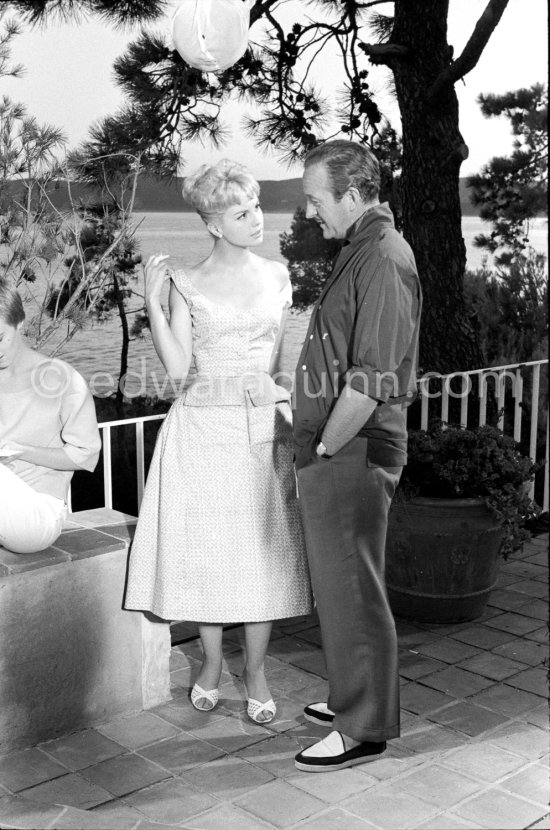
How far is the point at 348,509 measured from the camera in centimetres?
225

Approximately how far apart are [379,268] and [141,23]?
15.7 feet

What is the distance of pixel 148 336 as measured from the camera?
896cm

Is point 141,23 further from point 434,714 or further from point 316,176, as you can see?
point 434,714

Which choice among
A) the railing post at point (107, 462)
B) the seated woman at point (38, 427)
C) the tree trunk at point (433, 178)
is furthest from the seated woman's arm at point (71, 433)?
the tree trunk at point (433, 178)

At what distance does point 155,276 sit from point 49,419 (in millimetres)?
453

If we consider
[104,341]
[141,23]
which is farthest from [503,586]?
[104,341]

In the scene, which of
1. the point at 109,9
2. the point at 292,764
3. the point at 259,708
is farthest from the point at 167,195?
the point at 292,764

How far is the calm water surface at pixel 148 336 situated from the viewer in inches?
281

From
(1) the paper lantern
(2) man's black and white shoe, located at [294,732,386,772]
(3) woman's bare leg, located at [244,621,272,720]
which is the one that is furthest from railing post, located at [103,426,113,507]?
(1) the paper lantern

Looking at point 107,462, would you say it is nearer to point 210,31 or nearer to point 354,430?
point 354,430

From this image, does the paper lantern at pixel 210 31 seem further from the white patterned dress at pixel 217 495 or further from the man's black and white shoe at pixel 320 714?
the man's black and white shoe at pixel 320 714

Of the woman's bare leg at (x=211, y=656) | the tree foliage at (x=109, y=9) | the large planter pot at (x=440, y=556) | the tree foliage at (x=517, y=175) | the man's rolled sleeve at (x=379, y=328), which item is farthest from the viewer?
the tree foliage at (x=517, y=175)

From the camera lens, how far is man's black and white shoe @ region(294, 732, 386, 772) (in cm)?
234

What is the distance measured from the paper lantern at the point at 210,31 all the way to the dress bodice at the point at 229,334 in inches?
59.2
